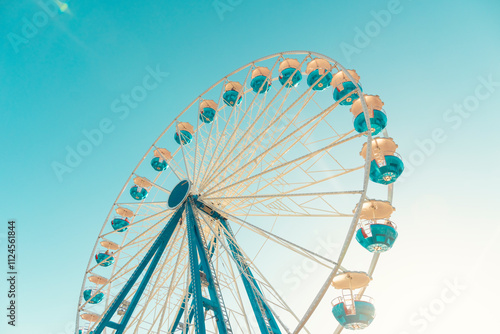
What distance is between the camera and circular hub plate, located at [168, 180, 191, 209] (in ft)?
38.9

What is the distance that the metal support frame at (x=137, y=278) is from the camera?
32.1 ft

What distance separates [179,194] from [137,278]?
2987 mm

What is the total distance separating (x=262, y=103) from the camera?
11.7 m

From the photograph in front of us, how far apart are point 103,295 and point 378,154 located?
12564 millimetres

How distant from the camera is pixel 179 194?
1216 centimetres

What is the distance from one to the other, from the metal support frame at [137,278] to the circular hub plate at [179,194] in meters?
0.30

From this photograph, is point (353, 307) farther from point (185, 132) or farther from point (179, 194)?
point (185, 132)

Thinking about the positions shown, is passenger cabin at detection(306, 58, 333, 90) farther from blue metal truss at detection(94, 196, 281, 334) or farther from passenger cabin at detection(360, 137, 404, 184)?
blue metal truss at detection(94, 196, 281, 334)

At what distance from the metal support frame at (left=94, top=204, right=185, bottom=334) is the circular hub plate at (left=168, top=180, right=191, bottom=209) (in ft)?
0.98

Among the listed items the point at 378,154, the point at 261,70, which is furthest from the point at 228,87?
the point at 378,154

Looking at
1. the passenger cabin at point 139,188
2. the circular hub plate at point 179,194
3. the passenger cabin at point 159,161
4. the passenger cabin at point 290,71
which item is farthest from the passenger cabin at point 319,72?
the passenger cabin at point 139,188

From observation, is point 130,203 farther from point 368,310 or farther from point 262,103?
point 368,310

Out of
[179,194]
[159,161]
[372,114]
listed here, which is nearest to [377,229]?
[372,114]

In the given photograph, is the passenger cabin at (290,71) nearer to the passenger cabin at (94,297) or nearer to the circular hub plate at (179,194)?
the circular hub plate at (179,194)
